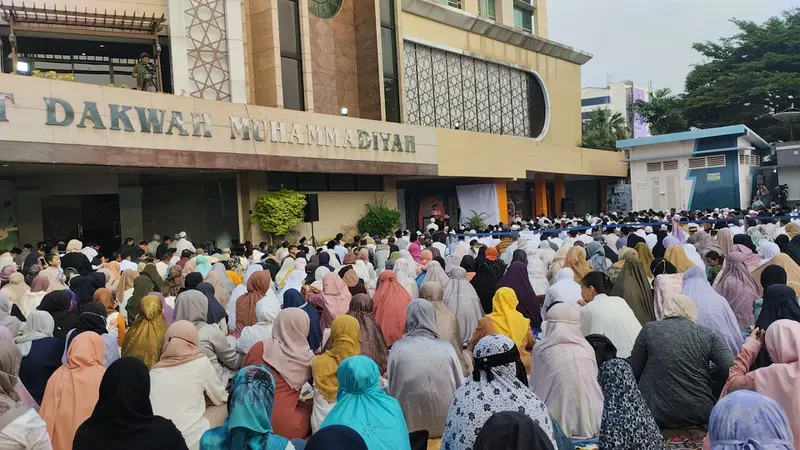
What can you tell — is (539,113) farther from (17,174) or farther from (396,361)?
(396,361)

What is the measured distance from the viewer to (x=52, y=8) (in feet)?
43.2

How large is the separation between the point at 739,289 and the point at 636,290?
2.99 ft

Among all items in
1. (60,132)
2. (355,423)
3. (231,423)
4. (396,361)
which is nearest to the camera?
(231,423)

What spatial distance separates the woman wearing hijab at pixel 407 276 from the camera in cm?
756

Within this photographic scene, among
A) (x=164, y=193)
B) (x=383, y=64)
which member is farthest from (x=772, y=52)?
(x=164, y=193)

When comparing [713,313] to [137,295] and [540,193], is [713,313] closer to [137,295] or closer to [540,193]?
[137,295]

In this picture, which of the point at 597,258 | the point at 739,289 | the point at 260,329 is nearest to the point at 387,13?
Result: the point at 597,258

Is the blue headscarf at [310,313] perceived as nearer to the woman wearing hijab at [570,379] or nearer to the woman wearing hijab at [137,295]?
the woman wearing hijab at [137,295]

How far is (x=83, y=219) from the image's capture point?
14227mm

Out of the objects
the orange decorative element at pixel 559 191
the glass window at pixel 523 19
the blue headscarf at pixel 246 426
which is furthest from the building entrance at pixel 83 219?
the orange decorative element at pixel 559 191

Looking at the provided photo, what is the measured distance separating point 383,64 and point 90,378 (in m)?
15.9

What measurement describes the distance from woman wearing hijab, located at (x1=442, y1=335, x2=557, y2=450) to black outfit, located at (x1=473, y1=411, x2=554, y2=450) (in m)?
0.69

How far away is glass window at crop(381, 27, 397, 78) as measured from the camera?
1864cm

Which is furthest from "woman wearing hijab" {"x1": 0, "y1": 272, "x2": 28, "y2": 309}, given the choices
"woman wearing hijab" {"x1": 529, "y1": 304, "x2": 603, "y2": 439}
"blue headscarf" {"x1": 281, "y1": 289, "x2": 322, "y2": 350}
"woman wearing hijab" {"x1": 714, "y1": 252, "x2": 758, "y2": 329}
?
"woman wearing hijab" {"x1": 714, "y1": 252, "x2": 758, "y2": 329}
